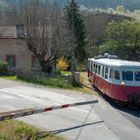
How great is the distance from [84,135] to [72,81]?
15.7m

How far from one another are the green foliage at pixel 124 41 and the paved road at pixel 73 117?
45.5 m

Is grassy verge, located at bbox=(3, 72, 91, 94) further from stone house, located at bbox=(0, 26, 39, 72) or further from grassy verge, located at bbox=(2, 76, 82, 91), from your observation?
stone house, located at bbox=(0, 26, 39, 72)

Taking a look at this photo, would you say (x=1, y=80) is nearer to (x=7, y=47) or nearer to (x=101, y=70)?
(x=101, y=70)

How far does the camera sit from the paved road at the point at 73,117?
15.2 m

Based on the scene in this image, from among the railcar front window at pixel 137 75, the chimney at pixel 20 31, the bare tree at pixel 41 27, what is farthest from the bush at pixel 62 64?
the railcar front window at pixel 137 75

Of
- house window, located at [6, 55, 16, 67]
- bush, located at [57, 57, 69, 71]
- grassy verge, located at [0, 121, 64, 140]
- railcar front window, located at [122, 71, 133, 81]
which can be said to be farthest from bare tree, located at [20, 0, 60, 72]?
grassy verge, located at [0, 121, 64, 140]

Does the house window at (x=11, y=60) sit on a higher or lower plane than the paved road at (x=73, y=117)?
higher

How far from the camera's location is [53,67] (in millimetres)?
41656

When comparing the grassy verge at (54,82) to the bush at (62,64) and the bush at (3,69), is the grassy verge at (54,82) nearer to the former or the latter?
the bush at (3,69)

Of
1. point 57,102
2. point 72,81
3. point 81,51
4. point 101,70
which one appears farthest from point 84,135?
point 81,51

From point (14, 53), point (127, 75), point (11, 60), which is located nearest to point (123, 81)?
point (127, 75)

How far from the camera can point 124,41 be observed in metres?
71.0

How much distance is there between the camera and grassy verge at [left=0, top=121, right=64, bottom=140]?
13.5 meters

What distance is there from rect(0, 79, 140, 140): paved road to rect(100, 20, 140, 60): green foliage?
45.5 metres
